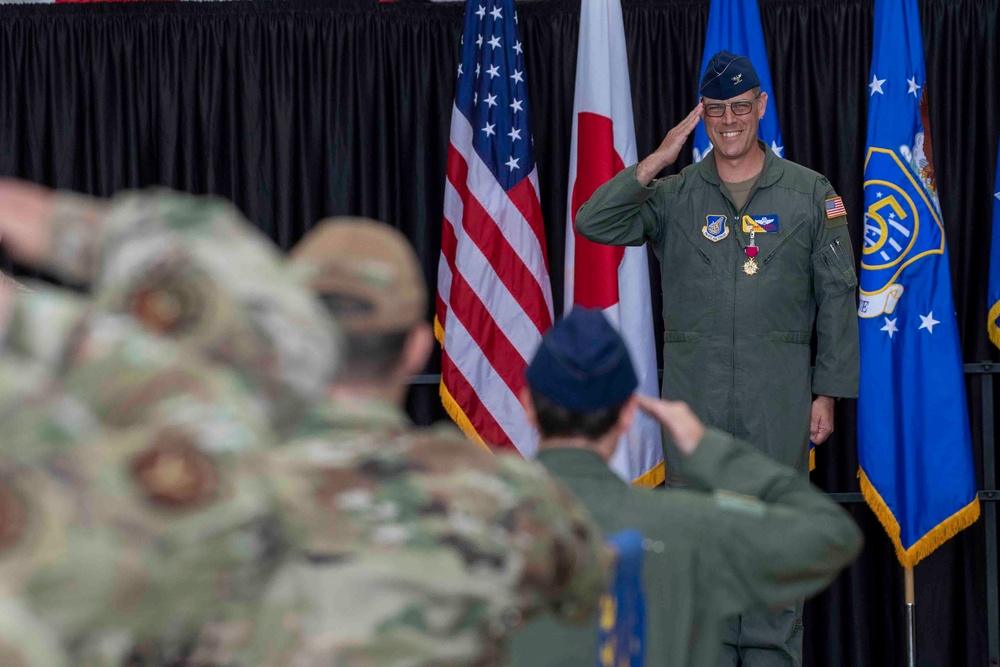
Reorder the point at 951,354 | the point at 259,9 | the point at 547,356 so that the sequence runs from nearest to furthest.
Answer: the point at 547,356 < the point at 951,354 < the point at 259,9

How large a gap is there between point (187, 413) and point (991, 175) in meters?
4.17

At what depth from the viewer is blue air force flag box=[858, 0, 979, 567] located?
14.6ft

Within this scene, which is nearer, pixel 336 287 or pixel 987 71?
pixel 336 287

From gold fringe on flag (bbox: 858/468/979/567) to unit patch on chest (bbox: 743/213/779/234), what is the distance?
967 millimetres

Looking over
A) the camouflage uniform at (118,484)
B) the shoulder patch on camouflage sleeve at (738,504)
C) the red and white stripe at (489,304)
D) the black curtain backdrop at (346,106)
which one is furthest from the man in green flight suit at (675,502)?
the black curtain backdrop at (346,106)

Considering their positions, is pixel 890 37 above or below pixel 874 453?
above

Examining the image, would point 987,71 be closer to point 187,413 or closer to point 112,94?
point 112,94

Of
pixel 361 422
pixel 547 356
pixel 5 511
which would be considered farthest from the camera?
pixel 547 356

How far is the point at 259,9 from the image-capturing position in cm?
486

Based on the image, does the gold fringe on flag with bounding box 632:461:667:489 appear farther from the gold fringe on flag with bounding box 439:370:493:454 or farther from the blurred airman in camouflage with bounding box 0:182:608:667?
the blurred airman in camouflage with bounding box 0:182:608:667

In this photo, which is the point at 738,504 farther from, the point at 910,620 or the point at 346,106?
the point at 346,106

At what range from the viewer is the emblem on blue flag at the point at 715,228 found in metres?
4.09

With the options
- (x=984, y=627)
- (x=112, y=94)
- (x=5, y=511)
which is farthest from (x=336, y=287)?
(x=984, y=627)

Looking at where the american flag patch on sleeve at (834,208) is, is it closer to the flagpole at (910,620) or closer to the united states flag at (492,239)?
the united states flag at (492,239)
